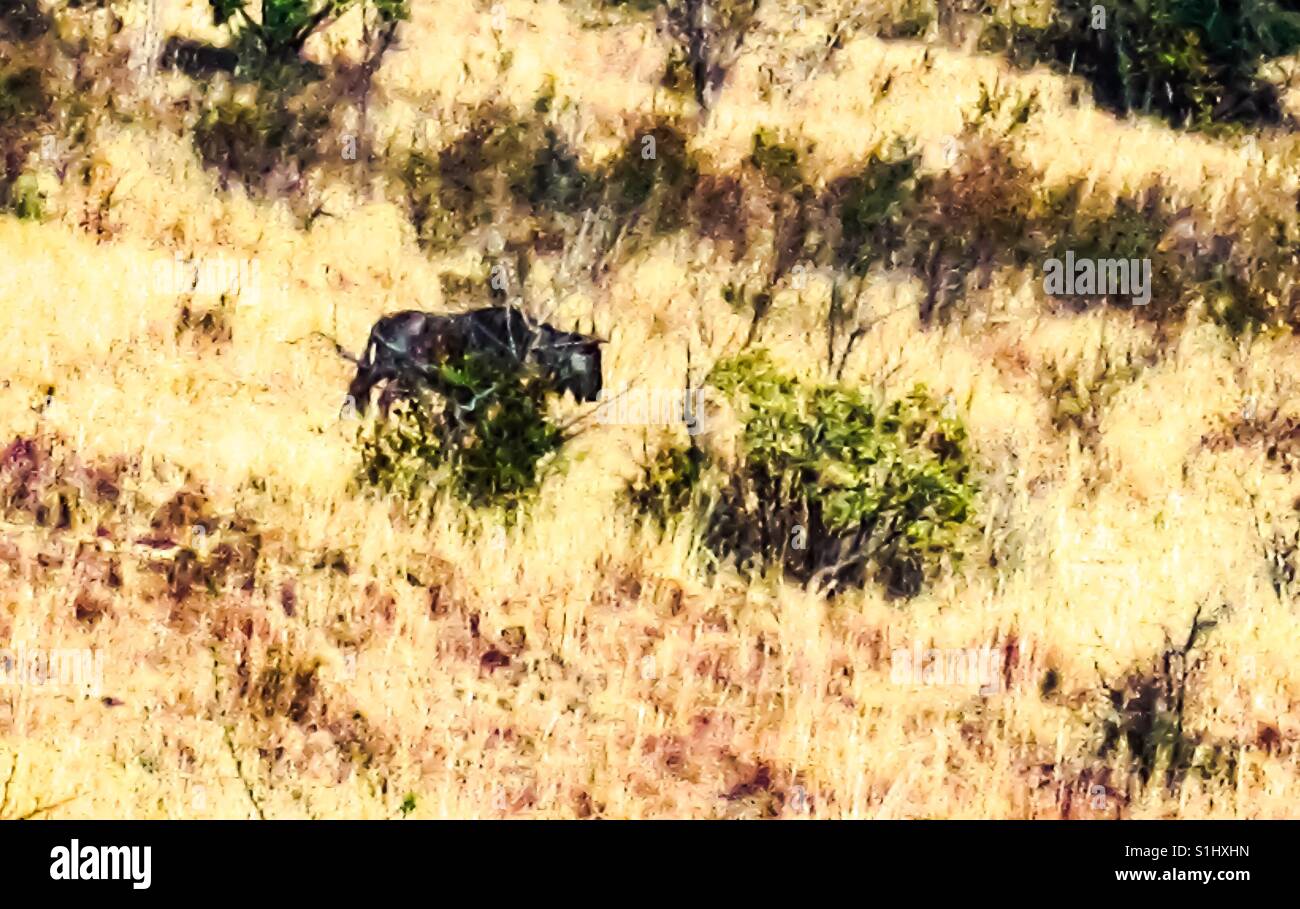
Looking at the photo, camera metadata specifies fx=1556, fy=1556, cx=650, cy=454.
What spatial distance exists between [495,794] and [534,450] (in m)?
2.32

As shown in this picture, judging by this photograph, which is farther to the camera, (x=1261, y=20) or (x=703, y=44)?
(x=1261, y=20)

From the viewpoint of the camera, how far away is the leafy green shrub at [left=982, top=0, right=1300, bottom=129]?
56.8ft

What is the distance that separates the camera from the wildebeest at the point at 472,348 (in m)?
9.09

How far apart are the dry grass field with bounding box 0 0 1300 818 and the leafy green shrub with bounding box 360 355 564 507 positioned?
4.9 inches

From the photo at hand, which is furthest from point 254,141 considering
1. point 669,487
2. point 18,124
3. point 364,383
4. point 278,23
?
point 669,487

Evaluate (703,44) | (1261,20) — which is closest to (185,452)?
(703,44)

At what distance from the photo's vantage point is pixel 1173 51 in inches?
683

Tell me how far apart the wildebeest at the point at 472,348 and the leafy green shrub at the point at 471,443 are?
621 millimetres

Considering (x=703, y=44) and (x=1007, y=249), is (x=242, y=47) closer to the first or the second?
(x=703, y=44)

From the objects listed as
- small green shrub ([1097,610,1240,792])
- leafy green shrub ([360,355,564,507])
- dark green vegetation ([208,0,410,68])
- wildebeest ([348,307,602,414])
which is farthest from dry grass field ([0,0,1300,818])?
dark green vegetation ([208,0,410,68])

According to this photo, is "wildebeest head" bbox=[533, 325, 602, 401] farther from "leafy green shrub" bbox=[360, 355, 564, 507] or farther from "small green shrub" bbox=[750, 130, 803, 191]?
"small green shrub" bbox=[750, 130, 803, 191]

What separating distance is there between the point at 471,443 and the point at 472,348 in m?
1.15

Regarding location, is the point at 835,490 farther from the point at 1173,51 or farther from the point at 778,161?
the point at 1173,51

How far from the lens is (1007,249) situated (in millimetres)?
12523
